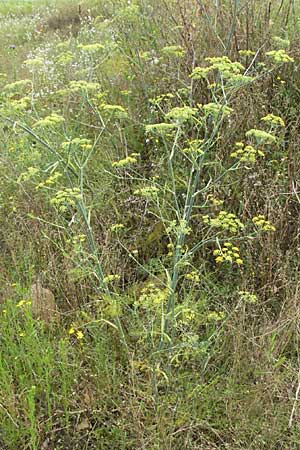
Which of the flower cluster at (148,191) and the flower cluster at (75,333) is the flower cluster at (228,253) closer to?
the flower cluster at (148,191)

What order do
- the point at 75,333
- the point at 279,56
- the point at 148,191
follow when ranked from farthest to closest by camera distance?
the point at 75,333, the point at 279,56, the point at 148,191

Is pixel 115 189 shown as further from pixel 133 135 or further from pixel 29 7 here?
pixel 29 7

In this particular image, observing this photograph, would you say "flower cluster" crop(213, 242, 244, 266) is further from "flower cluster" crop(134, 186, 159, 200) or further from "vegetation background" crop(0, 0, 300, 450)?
"flower cluster" crop(134, 186, 159, 200)

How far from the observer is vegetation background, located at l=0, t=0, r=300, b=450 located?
8.04 feet

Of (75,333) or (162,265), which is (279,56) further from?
(75,333)

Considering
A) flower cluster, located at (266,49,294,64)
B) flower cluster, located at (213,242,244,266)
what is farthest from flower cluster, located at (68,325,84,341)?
flower cluster, located at (266,49,294,64)

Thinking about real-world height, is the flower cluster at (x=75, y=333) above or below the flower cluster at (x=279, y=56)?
below

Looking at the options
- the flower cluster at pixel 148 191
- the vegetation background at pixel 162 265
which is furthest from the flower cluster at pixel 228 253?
the flower cluster at pixel 148 191

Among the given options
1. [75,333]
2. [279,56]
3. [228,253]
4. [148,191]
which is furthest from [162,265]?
[279,56]

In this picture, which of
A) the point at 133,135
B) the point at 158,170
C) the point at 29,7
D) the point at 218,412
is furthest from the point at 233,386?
the point at 29,7

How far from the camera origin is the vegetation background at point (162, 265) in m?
2.45

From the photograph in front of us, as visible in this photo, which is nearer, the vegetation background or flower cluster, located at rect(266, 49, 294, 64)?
the vegetation background

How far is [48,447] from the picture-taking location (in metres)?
2.54

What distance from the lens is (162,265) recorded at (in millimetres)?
2602
